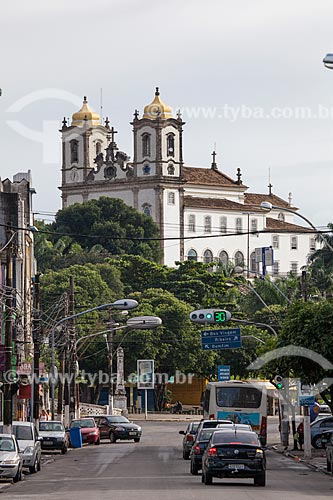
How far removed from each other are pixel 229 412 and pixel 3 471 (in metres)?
21.4

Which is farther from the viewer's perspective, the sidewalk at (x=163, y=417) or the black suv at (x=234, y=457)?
the sidewalk at (x=163, y=417)

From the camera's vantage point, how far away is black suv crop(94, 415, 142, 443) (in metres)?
70.5

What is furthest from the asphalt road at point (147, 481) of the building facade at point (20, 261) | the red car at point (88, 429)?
the building facade at point (20, 261)

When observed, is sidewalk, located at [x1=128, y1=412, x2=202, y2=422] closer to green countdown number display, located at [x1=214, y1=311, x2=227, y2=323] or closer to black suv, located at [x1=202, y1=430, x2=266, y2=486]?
green countdown number display, located at [x1=214, y1=311, x2=227, y2=323]

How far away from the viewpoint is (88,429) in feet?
217

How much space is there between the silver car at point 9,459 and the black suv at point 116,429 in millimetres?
33239

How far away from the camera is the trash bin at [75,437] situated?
207ft

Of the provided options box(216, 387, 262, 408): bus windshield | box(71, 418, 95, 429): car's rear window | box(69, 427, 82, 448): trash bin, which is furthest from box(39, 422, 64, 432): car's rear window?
box(71, 418, 95, 429): car's rear window

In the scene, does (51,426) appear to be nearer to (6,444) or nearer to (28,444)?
(28,444)

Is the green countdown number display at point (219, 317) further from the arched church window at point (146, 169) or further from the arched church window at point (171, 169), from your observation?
the arched church window at point (171, 169)

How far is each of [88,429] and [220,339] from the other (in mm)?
20796

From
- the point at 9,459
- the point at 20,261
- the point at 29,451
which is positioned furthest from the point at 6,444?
the point at 20,261

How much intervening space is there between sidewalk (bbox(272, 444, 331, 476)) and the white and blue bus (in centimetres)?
166

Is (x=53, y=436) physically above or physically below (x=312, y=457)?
above
